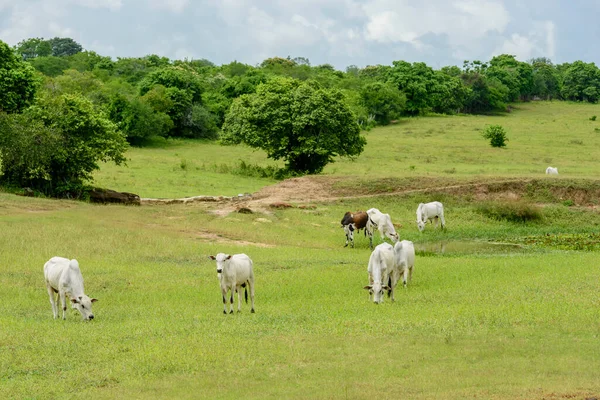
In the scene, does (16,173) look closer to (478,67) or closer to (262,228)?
(262,228)

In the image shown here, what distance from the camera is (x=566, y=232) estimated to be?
3594 cm

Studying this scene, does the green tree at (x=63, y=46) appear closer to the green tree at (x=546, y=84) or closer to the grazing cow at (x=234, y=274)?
the green tree at (x=546, y=84)

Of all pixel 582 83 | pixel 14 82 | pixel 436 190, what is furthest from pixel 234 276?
pixel 582 83

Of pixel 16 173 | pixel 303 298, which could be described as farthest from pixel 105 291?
pixel 16 173

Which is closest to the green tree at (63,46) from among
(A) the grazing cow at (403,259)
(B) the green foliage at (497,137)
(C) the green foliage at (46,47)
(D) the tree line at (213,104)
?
(C) the green foliage at (46,47)

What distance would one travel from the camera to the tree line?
40938mm

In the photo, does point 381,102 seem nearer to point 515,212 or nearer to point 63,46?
point 515,212

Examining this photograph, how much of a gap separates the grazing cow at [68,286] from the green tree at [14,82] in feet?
101

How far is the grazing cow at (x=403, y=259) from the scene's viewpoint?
69.3 feet

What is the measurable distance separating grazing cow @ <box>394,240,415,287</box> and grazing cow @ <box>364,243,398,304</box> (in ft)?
2.24

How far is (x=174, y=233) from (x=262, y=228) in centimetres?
436

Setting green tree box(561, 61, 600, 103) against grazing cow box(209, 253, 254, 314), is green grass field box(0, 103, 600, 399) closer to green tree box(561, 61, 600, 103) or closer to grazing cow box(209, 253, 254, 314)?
grazing cow box(209, 253, 254, 314)

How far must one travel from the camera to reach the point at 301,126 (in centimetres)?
5159

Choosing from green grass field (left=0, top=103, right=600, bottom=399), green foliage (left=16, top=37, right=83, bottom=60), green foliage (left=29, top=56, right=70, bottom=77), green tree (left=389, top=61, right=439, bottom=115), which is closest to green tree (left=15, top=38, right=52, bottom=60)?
green foliage (left=16, top=37, right=83, bottom=60)
